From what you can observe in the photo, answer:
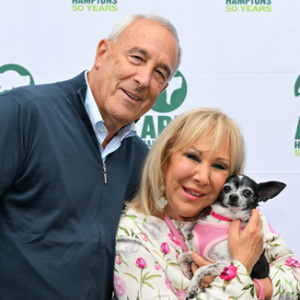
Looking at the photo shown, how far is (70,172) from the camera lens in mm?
1347

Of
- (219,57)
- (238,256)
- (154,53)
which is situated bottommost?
(238,256)

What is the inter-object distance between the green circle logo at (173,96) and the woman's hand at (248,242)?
3.83ft

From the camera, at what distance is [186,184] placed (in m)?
1.49

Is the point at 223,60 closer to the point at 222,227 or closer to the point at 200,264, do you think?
the point at 222,227

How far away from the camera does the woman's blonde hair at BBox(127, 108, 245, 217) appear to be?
4.90 feet

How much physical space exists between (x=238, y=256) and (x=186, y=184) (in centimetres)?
26

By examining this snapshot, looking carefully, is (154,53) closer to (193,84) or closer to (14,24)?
(193,84)

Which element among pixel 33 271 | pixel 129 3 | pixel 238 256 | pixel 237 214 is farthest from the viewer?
pixel 129 3

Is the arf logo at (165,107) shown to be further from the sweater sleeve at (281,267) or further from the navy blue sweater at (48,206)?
the navy blue sweater at (48,206)

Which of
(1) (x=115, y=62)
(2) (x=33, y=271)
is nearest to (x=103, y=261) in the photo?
(2) (x=33, y=271)

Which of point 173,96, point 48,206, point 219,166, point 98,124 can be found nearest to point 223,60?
point 173,96

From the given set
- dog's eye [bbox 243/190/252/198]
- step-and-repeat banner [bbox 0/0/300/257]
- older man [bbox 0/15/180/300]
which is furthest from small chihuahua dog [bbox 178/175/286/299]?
step-and-repeat banner [bbox 0/0/300/257]

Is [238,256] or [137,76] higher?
[137,76]

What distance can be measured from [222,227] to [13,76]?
1.54 metres
